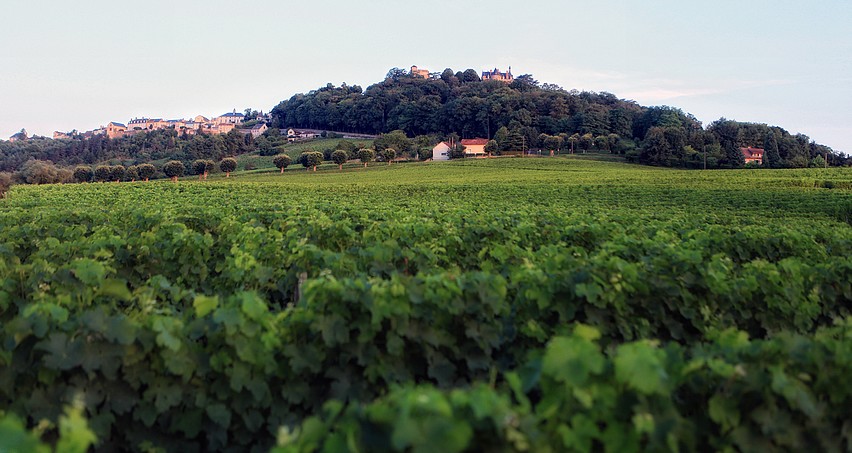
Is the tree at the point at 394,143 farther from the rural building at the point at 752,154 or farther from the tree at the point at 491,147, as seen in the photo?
the rural building at the point at 752,154

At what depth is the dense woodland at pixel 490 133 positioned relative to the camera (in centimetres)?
8838

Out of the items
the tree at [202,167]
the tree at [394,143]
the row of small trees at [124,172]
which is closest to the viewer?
the row of small trees at [124,172]

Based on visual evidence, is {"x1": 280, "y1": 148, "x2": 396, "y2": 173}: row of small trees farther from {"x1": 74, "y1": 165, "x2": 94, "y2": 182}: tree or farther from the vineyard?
the vineyard

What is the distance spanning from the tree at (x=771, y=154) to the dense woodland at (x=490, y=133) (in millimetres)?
156

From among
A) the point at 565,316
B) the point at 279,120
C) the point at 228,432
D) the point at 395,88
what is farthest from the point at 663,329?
the point at 279,120

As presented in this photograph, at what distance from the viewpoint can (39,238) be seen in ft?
35.8

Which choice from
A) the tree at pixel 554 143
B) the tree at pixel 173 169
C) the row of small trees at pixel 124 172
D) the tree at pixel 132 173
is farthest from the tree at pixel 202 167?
the tree at pixel 554 143

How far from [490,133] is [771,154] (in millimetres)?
66594

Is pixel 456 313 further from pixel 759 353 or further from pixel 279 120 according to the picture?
pixel 279 120

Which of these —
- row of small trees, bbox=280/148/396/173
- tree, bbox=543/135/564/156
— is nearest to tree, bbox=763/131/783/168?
tree, bbox=543/135/564/156

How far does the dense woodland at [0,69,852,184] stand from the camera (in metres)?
88.4

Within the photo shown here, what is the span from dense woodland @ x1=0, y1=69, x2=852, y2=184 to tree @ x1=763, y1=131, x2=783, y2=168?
0.51 feet

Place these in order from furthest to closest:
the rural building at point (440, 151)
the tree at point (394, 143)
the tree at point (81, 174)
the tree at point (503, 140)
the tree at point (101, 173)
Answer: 1. the tree at point (503, 140)
2. the rural building at point (440, 151)
3. the tree at point (394, 143)
4. the tree at point (81, 174)
5. the tree at point (101, 173)

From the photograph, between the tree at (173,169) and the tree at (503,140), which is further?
the tree at (503,140)
